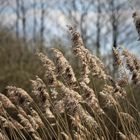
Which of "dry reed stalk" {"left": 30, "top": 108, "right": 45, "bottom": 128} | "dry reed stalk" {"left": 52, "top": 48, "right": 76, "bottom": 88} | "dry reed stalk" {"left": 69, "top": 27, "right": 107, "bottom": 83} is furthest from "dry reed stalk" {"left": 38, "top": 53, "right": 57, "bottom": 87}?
"dry reed stalk" {"left": 30, "top": 108, "right": 45, "bottom": 128}

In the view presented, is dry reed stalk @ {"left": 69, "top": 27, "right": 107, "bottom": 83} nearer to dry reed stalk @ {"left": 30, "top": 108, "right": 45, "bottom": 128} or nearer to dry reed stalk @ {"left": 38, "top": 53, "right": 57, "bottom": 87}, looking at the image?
dry reed stalk @ {"left": 38, "top": 53, "right": 57, "bottom": 87}

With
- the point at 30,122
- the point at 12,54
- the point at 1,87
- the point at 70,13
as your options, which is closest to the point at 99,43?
the point at 70,13

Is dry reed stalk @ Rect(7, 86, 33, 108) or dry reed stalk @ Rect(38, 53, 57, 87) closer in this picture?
dry reed stalk @ Rect(38, 53, 57, 87)

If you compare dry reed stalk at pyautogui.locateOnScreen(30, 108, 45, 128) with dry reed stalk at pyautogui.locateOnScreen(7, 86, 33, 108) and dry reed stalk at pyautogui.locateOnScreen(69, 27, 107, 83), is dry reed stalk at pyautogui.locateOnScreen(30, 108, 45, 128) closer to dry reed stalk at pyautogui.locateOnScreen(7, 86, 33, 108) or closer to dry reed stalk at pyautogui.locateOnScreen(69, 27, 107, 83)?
dry reed stalk at pyautogui.locateOnScreen(7, 86, 33, 108)

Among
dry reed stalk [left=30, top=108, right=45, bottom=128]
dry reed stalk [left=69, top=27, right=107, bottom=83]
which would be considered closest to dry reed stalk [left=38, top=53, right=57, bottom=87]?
dry reed stalk [left=69, top=27, right=107, bottom=83]

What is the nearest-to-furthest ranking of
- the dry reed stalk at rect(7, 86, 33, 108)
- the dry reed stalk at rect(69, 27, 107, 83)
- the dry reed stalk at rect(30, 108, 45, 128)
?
1. the dry reed stalk at rect(69, 27, 107, 83)
2. the dry reed stalk at rect(7, 86, 33, 108)
3. the dry reed stalk at rect(30, 108, 45, 128)

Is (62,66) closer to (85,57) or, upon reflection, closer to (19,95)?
(85,57)

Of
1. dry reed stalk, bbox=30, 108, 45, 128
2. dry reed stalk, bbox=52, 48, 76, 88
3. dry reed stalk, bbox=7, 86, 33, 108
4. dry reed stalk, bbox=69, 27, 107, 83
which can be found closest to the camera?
dry reed stalk, bbox=52, 48, 76, 88

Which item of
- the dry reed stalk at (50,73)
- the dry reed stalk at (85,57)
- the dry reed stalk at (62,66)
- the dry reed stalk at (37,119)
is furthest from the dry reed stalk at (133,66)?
the dry reed stalk at (37,119)

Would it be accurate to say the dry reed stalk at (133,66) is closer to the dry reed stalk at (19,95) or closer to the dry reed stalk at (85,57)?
the dry reed stalk at (85,57)

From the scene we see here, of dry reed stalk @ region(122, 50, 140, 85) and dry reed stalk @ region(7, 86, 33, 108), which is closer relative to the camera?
dry reed stalk @ region(122, 50, 140, 85)

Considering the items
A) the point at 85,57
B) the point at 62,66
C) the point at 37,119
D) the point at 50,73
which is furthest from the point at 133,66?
the point at 37,119

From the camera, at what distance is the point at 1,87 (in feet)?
34.1

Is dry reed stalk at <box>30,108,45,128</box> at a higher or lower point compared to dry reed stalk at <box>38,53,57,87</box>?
lower
